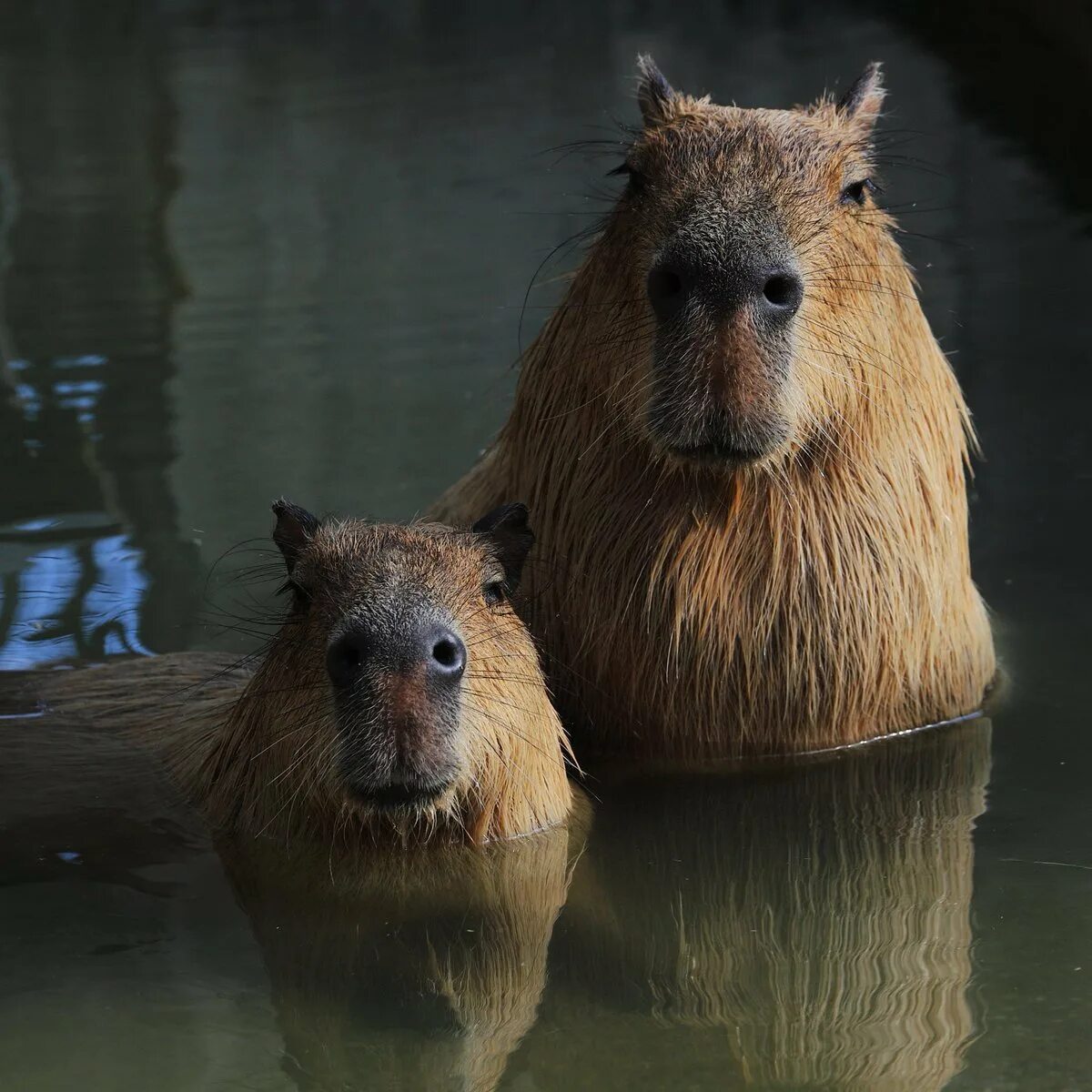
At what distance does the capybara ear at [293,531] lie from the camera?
372 centimetres

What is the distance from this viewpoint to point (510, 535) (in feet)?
12.4

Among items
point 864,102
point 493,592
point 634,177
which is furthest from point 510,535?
point 864,102

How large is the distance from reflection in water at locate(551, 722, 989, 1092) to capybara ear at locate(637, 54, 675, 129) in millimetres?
1406

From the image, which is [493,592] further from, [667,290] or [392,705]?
[667,290]

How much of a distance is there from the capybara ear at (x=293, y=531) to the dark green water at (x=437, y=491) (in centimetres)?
58

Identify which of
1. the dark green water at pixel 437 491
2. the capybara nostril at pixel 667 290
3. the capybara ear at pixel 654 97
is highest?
the capybara ear at pixel 654 97

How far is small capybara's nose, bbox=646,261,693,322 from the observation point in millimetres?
3508

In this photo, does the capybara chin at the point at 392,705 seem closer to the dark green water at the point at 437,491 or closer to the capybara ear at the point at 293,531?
the capybara ear at the point at 293,531

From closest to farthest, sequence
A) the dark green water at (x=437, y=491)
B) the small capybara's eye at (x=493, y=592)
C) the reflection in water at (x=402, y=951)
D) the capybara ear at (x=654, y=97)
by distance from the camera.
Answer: the reflection in water at (x=402, y=951), the dark green water at (x=437, y=491), the small capybara's eye at (x=493, y=592), the capybara ear at (x=654, y=97)

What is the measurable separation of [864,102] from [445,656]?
169 centimetres

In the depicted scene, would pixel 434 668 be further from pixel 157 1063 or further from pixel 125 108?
pixel 125 108

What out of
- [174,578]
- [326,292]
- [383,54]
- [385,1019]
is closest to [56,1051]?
[385,1019]

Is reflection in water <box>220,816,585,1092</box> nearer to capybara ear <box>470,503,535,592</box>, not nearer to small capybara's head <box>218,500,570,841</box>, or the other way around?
small capybara's head <box>218,500,570,841</box>

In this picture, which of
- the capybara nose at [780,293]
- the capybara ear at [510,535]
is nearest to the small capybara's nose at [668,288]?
the capybara nose at [780,293]
